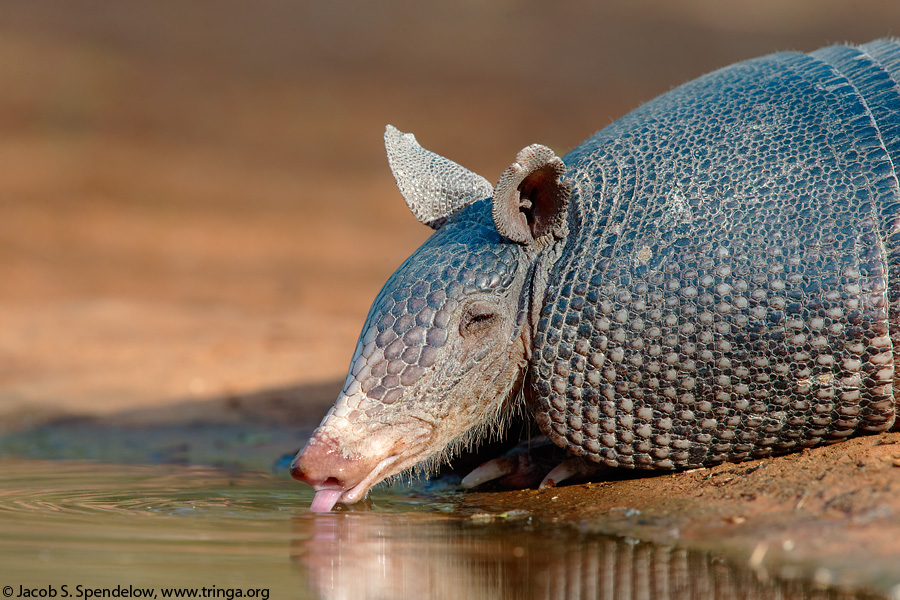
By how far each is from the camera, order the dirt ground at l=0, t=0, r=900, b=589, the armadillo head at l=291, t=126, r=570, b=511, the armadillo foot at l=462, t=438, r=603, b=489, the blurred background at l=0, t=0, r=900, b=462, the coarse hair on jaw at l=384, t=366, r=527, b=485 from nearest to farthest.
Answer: the armadillo head at l=291, t=126, r=570, b=511, the dirt ground at l=0, t=0, r=900, b=589, the coarse hair on jaw at l=384, t=366, r=527, b=485, the armadillo foot at l=462, t=438, r=603, b=489, the blurred background at l=0, t=0, r=900, b=462

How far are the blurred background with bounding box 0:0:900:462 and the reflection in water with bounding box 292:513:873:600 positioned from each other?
3.25 metres

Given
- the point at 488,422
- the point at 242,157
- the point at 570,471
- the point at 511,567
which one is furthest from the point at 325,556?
the point at 242,157

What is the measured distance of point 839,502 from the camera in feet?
12.4

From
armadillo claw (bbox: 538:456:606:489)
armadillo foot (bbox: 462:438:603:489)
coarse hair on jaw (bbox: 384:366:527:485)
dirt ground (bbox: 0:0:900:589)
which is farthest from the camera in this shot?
armadillo foot (bbox: 462:438:603:489)

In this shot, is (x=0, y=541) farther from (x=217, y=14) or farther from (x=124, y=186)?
(x=217, y=14)

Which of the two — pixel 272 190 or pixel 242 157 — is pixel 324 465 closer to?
pixel 272 190

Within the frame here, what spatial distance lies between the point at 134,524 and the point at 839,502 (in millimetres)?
2944

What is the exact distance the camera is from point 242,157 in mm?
18078

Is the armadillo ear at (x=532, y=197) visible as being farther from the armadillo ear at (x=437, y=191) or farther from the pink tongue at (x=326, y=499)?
the pink tongue at (x=326, y=499)

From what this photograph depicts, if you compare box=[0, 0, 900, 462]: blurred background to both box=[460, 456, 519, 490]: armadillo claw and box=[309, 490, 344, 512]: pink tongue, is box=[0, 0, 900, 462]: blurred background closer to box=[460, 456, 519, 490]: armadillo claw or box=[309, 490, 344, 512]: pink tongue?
box=[460, 456, 519, 490]: armadillo claw

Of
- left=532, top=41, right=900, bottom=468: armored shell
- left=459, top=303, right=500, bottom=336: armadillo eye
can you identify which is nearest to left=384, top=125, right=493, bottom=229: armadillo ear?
left=532, top=41, right=900, bottom=468: armored shell

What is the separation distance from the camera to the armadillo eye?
4.48 m

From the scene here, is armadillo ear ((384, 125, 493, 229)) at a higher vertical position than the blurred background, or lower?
lower

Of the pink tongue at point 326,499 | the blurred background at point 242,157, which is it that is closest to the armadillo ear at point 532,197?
the pink tongue at point 326,499
